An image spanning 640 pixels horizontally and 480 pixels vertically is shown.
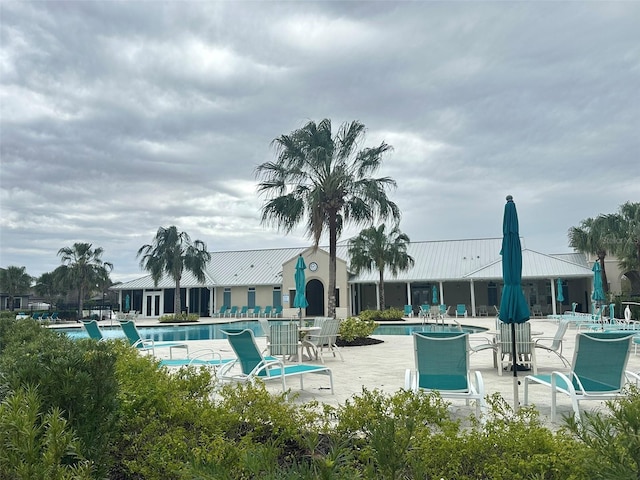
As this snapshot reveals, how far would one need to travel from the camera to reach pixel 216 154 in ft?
54.5

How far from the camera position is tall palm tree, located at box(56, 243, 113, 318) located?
3703 cm

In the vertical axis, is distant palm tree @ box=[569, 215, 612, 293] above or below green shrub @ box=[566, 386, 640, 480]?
above

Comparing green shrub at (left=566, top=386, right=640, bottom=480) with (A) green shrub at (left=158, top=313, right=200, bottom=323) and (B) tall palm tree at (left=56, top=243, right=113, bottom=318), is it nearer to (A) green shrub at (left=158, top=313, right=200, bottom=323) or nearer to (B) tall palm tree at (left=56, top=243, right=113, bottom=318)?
(A) green shrub at (left=158, top=313, right=200, bottom=323)

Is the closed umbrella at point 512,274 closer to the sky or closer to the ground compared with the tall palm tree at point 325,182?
closer to the ground

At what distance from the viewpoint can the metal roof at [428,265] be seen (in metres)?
30.9

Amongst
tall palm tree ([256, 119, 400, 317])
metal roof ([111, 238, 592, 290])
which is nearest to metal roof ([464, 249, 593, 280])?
metal roof ([111, 238, 592, 290])

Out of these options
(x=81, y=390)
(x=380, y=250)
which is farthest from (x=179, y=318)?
(x=81, y=390)

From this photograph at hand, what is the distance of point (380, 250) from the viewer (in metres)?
29.4

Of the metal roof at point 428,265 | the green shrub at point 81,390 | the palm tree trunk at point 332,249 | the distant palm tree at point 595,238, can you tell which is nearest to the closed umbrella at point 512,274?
the green shrub at point 81,390

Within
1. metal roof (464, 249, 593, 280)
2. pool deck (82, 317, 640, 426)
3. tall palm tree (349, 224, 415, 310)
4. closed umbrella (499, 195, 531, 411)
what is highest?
tall palm tree (349, 224, 415, 310)

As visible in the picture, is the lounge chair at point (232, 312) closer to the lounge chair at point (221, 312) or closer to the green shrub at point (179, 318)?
the lounge chair at point (221, 312)

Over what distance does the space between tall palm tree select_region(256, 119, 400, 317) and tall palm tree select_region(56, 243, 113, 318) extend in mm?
25827

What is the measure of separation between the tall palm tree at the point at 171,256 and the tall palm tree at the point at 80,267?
6871 millimetres

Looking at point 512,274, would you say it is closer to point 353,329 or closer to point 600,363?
point 600,363
